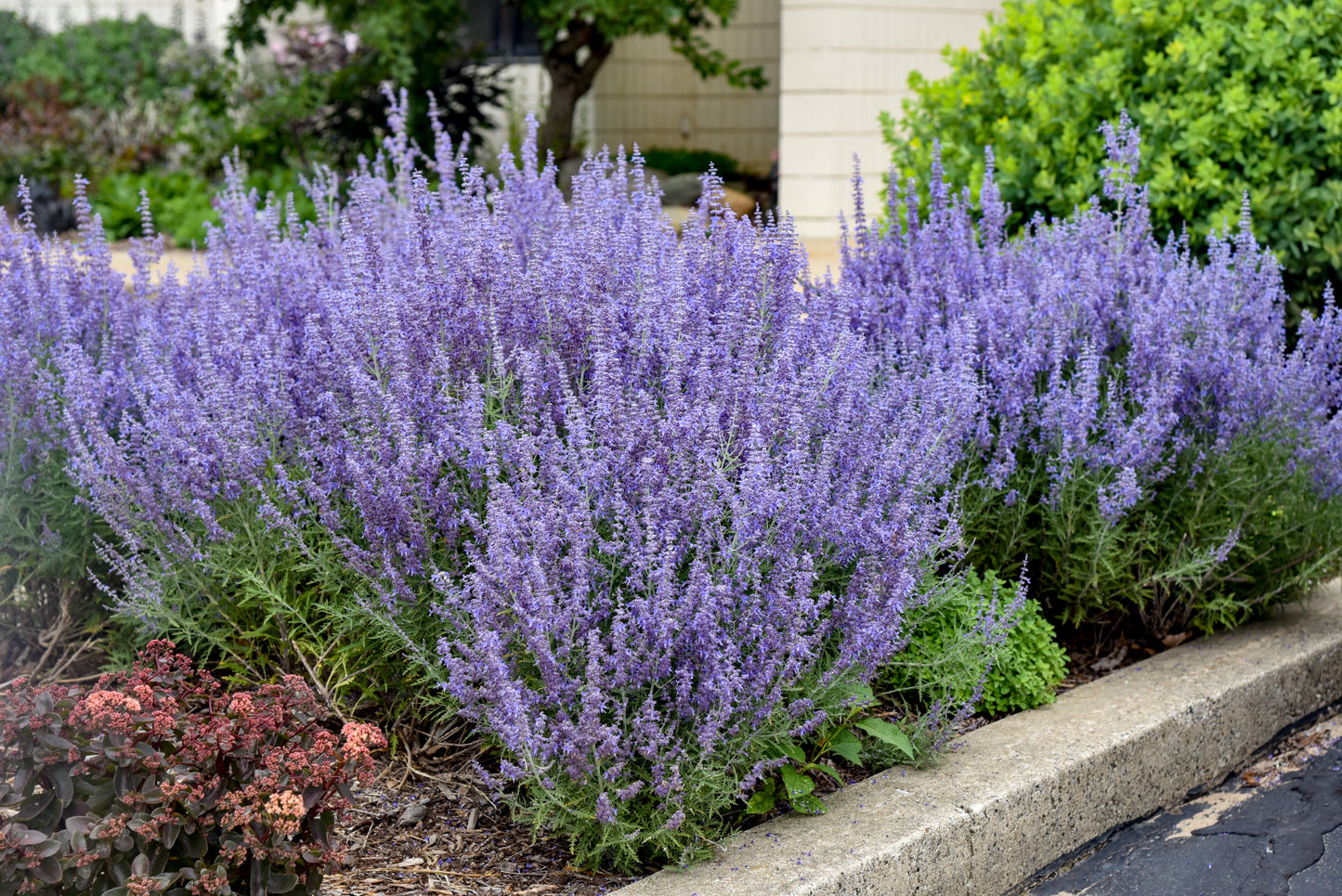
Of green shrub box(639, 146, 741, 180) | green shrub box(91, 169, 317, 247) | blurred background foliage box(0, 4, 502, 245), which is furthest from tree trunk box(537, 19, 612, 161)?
green shrub box(91, 169, 317, 247)

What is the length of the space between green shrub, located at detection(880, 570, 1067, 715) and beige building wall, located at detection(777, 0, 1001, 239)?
27.2 ft

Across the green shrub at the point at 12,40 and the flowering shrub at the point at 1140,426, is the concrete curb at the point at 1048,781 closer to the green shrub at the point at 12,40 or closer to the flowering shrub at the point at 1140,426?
the flowering shrub at the point at 1140,426

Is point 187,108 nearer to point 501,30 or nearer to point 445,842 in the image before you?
point 501,30

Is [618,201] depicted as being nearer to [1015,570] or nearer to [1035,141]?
[1015,570]

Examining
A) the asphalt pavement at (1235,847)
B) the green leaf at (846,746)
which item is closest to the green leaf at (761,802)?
the green leaf at (846,746)

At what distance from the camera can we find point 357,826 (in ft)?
9.05

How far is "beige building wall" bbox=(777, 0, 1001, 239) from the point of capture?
11.3 metres

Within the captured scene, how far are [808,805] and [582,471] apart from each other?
0.85 meters

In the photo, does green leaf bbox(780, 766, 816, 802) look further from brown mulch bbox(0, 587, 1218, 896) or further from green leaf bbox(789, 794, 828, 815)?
brown mulch bbox(0, 587, 1218, 896)

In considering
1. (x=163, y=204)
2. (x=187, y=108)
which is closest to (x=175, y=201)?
(x=163, y=204)

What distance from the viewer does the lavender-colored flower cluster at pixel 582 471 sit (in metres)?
2.32

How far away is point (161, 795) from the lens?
81.2 inches

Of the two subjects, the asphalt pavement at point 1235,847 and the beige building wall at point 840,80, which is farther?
the beige building wall at point 840,80

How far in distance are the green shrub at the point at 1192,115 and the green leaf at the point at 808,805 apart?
2856mm
